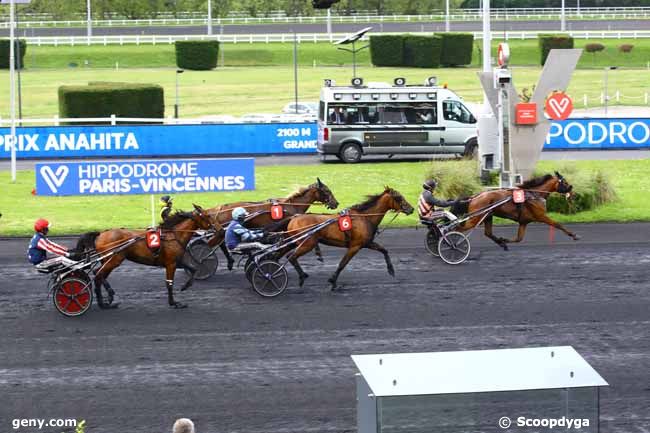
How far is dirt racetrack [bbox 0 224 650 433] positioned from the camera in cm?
1069

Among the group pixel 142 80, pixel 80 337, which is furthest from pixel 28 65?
pixel 80 337

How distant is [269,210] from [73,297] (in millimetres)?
3698

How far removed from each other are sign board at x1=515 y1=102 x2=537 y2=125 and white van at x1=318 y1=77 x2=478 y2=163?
8240mm

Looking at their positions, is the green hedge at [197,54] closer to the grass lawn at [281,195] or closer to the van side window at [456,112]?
the van side window at [456,112]

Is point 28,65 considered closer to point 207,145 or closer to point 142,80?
point 142,80

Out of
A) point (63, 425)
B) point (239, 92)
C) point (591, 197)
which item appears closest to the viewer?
point (63, 425)

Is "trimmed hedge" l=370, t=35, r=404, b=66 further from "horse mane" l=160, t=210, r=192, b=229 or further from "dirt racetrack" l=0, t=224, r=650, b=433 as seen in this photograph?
"horse mane" l=160, t=210, r=192, b=229

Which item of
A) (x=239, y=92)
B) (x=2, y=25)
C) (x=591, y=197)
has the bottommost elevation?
(x=591, y=197)

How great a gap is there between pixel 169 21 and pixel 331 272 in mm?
60286

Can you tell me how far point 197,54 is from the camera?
59.1m

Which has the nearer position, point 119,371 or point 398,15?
point 119,371

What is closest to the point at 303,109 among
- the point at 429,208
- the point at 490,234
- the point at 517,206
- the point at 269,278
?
the point at 490,234

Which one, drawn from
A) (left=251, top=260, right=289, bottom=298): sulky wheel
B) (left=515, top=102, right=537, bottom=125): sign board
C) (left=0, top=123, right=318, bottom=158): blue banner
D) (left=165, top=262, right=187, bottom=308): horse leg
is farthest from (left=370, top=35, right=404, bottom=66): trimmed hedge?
(left=165, top=262, right=187, bottom=308): horse leg

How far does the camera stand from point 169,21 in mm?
74938
